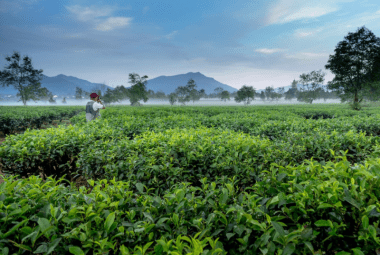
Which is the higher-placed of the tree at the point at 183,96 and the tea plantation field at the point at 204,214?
the tree at the point at 183,96

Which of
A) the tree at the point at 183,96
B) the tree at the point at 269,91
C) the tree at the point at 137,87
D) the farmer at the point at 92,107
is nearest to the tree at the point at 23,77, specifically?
the tree at the point at 137,87

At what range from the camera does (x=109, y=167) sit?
9.59ft

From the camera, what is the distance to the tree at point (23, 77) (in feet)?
174

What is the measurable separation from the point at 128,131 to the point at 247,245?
16.3ft

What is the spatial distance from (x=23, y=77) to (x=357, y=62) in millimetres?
78946

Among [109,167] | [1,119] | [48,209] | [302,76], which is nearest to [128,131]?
[109,167]

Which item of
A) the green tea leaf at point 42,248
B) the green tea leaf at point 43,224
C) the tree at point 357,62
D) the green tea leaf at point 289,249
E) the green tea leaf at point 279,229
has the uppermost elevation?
the tree at point 357,62

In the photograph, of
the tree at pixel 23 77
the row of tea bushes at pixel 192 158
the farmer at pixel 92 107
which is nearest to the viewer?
the row of tea bushes at pixel 192 158

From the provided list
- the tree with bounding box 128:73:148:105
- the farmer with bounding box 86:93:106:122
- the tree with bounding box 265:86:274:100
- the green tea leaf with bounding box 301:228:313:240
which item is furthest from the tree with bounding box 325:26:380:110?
the tree with bounding box 265:86:274:100

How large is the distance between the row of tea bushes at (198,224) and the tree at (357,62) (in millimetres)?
30282

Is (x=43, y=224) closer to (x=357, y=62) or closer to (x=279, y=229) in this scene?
(x=279, y=229)

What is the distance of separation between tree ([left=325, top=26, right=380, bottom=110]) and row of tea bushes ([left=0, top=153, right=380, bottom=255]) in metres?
30.3

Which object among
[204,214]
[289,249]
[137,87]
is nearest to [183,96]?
[137,87]

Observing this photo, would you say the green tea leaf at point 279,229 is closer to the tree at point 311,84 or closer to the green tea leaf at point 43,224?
the green tea leaf at point 43,224
